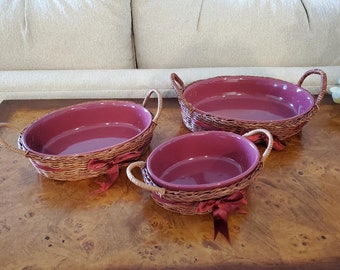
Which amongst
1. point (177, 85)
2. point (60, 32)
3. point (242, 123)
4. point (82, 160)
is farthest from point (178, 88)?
point (60, 32)

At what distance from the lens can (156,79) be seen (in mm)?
1233

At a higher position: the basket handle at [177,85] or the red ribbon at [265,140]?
the basket handle at [177,85]

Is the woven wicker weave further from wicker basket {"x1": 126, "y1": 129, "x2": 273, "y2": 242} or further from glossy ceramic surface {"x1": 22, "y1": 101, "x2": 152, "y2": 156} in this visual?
glossy ceramic surface {"x1": 22, "y1": 101, "x2": 152, "y2": 156}

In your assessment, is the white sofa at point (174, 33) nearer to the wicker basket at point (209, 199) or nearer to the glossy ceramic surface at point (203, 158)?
the glossy ceramic surface at point (203, 158)

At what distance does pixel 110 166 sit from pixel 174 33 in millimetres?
740

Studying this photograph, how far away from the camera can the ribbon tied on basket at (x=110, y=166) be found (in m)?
0.78

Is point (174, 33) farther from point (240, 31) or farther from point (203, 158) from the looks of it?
point (203, 158)

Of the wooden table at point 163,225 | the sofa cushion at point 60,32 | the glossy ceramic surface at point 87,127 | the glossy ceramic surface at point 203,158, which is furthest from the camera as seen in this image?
the sofa cushion at point 60,32

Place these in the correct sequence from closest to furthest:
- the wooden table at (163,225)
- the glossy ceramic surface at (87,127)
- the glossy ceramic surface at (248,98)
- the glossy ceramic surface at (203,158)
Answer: the wooden table at (163,225), the glossy ceramic surface at (203,158), the glossy ceramic surface at (87,127), the glossy ceramic surface at (248,98)

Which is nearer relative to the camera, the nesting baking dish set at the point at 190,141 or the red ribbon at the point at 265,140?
the nesting baking dish set at the point at 190,141

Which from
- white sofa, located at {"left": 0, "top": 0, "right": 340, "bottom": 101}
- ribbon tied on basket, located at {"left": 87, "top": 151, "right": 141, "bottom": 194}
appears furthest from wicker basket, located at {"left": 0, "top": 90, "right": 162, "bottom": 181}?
white sofa, located at {"left": 0, "top": 0, "right": 340, "bottom": 101}

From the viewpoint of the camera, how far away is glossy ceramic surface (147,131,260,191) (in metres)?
0.75

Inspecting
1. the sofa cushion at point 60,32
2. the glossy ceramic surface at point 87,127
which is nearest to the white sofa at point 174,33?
the sofa cushion at point 60,32

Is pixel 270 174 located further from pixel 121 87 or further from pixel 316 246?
pixel 121 87
